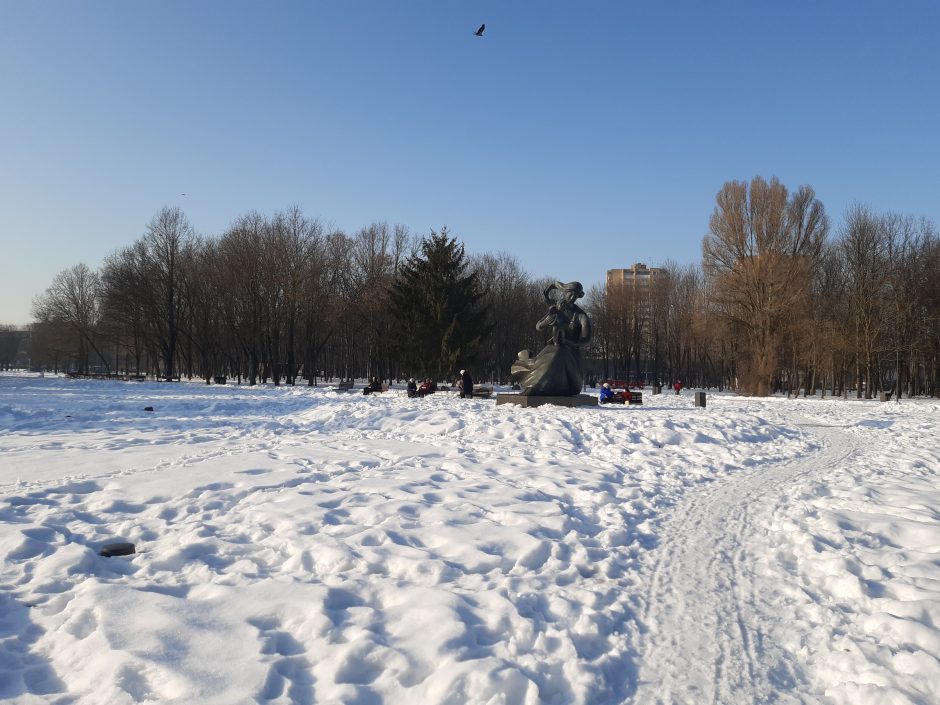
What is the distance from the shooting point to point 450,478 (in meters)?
9.41

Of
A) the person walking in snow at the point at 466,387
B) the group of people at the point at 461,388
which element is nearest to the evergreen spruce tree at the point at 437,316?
the group of people at the point at 461,388

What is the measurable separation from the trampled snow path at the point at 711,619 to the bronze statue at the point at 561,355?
45.7 feet

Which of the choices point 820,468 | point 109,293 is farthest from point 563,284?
point 109,293

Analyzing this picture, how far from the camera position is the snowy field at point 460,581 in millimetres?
3828

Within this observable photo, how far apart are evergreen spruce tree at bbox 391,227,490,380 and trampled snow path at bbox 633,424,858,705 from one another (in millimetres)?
35311

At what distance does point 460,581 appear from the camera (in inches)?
212

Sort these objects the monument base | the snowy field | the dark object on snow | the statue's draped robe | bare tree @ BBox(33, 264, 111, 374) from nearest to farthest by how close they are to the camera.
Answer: the snowy field < the dark object on snow < the monument base < the statue's draped robe < bare tree @ BBox(33, 264, 111, 374)

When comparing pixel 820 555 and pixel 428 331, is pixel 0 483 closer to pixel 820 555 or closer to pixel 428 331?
pixel 820 555

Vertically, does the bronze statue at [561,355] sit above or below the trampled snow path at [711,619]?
above

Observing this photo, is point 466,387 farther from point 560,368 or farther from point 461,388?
point 560,368

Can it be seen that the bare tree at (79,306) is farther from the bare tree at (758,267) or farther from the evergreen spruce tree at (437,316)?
the bare tree at (758,267)

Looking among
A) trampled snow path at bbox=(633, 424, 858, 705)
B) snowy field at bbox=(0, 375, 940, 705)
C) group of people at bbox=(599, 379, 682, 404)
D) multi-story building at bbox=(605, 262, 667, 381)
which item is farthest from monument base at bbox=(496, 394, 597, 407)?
multi-story building at bbox=(605, 262, 667, 381)

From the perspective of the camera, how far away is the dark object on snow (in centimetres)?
580

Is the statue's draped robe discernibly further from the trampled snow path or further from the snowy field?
the trampled snow path
